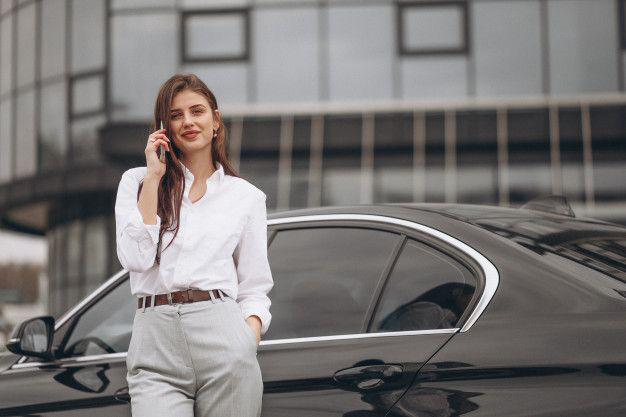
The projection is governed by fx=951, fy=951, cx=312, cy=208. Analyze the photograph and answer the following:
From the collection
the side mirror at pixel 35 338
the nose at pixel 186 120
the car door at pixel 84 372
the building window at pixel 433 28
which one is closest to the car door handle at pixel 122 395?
the car door at pixel 84 372

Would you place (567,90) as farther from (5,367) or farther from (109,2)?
(5,367)

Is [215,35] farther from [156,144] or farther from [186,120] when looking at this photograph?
[156,144]

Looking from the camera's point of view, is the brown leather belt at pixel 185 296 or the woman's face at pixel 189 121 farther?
the woman's face at pixel 189 121

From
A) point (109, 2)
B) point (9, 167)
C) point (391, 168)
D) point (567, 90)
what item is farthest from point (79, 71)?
point (567, 90)

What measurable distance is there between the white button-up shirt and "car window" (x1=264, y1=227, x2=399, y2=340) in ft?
0.85

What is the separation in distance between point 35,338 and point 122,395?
504mm

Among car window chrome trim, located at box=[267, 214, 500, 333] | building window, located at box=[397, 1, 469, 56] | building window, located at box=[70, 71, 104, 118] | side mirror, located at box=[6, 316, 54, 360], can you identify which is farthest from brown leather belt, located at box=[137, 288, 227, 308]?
building window, located at box=[70, 71, 104, 118]

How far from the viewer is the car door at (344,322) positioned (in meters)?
2.80

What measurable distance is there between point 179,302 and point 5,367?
3.80 ft

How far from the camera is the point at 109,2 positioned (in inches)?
778

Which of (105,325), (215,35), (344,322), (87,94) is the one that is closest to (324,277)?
(344,322)

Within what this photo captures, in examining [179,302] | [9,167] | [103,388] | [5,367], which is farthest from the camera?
[9,167]

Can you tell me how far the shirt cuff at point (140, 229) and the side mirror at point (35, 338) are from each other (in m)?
0.91

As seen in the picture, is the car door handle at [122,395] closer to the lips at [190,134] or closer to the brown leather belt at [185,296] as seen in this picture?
the brown leather belt at [185,296]
